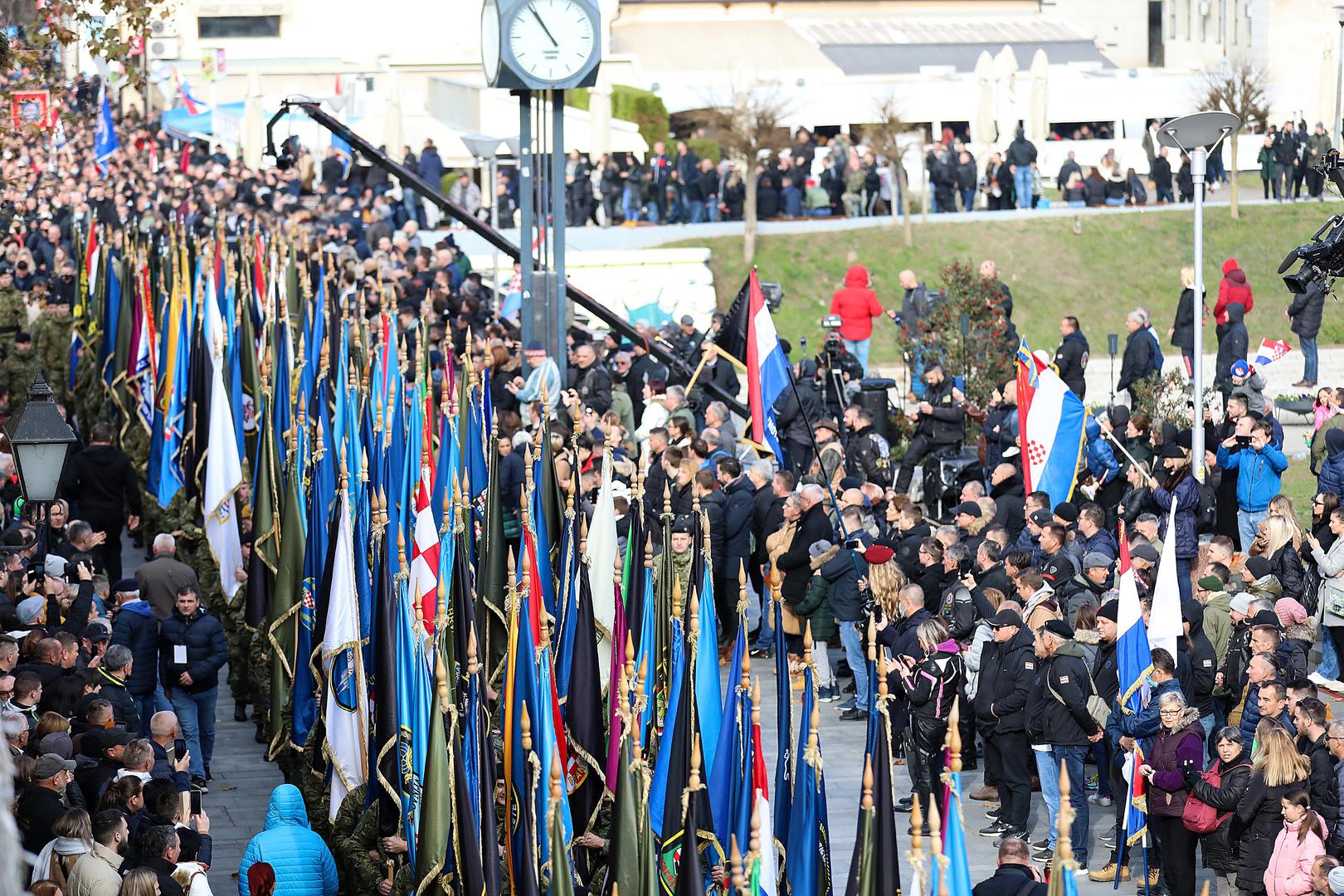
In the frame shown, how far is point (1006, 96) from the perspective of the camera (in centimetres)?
4850

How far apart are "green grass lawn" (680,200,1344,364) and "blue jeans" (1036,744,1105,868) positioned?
21.5m

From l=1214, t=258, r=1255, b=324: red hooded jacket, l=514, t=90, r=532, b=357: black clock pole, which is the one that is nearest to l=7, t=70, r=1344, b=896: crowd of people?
l=1214, t=258, r=1255, b=324: red hooded jacket

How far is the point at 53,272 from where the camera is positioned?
29.1 metres

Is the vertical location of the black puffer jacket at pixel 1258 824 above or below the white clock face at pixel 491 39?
below

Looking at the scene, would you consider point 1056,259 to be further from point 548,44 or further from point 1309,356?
point 548,44

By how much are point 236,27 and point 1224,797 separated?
63.4m

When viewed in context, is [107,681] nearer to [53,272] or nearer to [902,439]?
[902,439]

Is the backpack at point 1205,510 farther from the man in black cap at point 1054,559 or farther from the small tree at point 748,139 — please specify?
the small tree at point 748,139

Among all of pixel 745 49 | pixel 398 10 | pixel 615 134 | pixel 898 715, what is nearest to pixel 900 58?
pixel 745 49

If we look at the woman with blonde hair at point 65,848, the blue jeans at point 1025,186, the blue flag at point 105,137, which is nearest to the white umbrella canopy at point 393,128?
the blue flag at point 105,137

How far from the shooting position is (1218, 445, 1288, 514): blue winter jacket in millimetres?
16750

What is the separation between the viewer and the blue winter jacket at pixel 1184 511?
16.0 metres

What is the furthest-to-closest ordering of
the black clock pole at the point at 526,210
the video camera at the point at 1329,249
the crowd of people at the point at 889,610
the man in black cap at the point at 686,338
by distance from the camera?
the man in black cap at the point at 686,338 < the black clock pole at the point at 526,210 < the video camera at the point at 1329,249 < the crowd of people at the point at 889,610

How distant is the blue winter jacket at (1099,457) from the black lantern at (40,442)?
8.46 m
